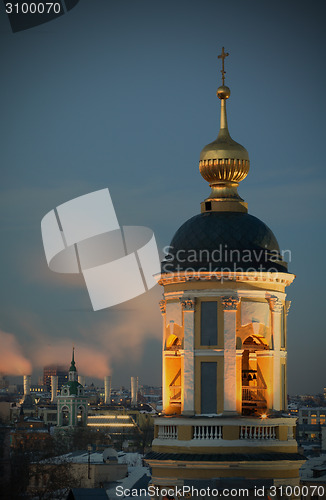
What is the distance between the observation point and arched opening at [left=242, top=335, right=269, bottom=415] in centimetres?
2664

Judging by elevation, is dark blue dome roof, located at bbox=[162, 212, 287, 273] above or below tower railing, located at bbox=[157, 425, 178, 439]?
above

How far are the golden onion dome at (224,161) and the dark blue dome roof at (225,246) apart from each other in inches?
33.5

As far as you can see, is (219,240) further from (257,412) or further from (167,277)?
(257,412)

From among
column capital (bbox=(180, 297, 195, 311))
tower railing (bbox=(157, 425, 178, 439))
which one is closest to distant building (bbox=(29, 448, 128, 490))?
tower railing (bbox=(157, 425, 178, 439))

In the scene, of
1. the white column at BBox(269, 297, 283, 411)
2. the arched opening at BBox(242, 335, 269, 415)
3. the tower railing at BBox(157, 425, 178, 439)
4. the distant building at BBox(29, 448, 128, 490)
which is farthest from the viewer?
the distant building at BBox(29, 448, 128, 490)

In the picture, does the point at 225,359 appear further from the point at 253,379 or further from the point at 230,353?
the point at 253,379

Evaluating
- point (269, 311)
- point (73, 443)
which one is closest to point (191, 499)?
point (269, 311)

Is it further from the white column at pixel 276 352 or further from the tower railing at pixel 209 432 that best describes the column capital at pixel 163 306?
the tower railing at pixel 209 432

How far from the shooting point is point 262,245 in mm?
27016

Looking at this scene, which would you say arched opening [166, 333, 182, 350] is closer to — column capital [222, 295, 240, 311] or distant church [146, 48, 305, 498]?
distant church [146, 48, 305, 498]

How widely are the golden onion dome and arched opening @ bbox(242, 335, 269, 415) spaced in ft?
11.4

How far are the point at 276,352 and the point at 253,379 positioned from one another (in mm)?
925

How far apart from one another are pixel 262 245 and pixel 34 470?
214 feet

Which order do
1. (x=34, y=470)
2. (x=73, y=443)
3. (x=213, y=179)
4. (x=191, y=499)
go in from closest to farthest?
(x=191, y=499)
(x=213, y=179)
(x=34, y=470)
(x=73, y=443)
